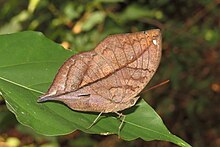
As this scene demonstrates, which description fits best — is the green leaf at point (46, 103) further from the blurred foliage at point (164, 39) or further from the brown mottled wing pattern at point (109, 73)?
the blurred foliage at point (164, 39)

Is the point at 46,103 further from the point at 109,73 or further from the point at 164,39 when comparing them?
the point at 164,39

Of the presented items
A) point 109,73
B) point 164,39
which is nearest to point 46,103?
point 109,73

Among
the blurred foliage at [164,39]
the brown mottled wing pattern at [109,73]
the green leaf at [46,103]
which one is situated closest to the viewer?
the green leaf at [46,103]

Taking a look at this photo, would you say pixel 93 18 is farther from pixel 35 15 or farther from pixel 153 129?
pixel 153 129

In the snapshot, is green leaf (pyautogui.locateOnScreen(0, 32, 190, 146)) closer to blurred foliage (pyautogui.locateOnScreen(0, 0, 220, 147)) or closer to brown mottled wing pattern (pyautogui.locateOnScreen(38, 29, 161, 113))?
brown mottled wing pattern (pyautogui.locateOnScreen(38, 29, 161, 113))

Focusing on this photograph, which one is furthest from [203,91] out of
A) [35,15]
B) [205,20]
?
[35,15]

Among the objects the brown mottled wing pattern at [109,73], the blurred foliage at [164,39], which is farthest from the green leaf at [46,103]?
the blurred foliage at [164,39]

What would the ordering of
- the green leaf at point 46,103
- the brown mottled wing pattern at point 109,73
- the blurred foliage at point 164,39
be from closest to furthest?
the green leaf at point 46,103, the brown mottled wing pattern at point 109,73, the blurred foliage at point 164,39
